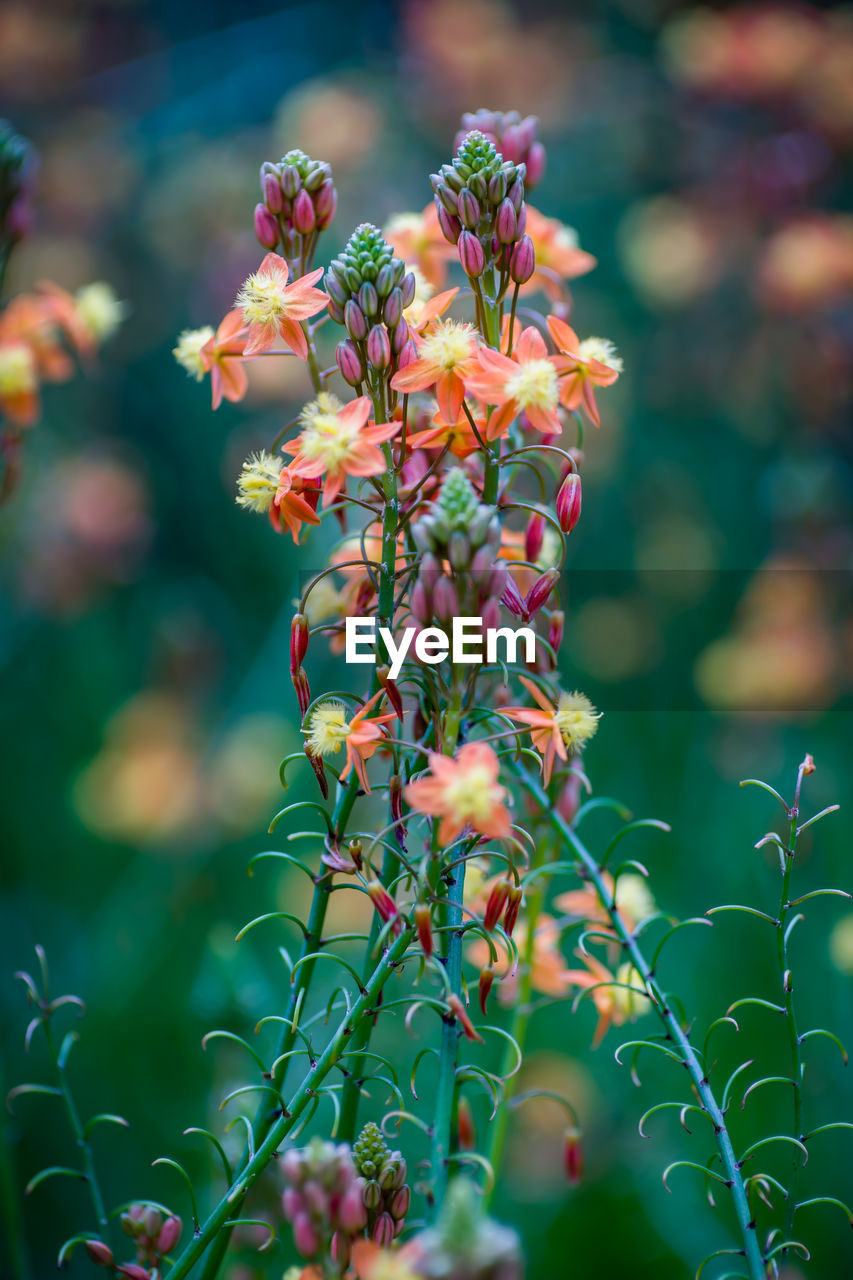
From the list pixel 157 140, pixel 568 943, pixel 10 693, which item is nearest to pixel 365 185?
pixel 157 140

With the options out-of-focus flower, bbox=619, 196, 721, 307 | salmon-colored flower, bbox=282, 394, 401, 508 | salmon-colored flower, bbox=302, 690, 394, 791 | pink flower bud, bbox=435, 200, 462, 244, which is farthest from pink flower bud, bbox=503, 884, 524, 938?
out-of-focus flower, bbox=619, 196, 721, 307

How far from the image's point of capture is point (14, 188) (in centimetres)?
128

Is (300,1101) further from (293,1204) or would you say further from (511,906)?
(511,906)

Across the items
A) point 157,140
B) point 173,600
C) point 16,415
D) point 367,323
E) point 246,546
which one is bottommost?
point 367,323

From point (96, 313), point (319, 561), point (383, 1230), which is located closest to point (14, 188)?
point (96, 313)

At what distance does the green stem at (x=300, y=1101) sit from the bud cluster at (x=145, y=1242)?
0.04m

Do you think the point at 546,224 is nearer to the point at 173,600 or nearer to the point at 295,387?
the point at 295,387

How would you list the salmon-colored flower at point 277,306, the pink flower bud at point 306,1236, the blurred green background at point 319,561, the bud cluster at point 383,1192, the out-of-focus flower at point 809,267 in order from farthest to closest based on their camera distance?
1. the out-of-focus flower at point 809,267
2. the blurred green background at point 319,561
3. the salmon-colored flower at point 277,306
4. the bud cluster at point 383,1192
5. the pink flower bud at point 306,1236

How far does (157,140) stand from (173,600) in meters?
1.85

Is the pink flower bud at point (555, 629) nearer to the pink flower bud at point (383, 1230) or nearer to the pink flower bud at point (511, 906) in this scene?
the pink flower bud at point (511, 906)

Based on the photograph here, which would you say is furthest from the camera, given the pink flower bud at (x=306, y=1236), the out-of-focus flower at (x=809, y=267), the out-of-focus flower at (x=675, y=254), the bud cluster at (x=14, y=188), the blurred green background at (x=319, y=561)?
the out-of-focus flower at (x=675, y=254)

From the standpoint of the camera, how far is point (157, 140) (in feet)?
11.6

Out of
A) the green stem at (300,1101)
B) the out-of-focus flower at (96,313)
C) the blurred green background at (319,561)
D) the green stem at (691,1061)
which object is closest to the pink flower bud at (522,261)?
the green stem at (691,1061)

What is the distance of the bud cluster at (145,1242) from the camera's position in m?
0.79
